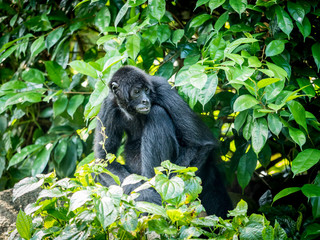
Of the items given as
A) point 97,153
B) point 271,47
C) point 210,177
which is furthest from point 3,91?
point 271,47

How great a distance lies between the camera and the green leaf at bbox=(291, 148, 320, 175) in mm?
4348

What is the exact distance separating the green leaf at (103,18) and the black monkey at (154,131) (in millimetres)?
848

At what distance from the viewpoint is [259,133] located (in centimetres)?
431

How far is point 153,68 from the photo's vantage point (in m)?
6.27

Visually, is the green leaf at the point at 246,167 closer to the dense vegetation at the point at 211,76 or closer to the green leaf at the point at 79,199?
the dense vegetation at the point at 211,76

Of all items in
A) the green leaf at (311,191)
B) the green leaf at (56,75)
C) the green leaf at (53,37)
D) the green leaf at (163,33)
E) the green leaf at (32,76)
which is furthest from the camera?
the green leaf at (53,37)

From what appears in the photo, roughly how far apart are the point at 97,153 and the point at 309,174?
9.75ft

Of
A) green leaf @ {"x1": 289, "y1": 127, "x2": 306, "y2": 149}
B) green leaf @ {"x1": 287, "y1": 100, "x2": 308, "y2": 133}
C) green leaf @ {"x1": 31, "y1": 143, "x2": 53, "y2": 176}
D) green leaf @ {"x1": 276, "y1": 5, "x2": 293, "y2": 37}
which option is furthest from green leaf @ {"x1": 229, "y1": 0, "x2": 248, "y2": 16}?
green leaf @ {"x1": 31, "y1": 143, "x2": 53, "y2": 176}

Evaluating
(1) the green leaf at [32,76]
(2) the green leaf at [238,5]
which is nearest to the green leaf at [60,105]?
(1) the green leaf at [32,76]

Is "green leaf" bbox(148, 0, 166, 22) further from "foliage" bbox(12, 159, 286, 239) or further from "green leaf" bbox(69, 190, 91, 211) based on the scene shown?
"green leaf" bbox(69, 190, 91, 211)

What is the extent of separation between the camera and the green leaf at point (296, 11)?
4855 mm

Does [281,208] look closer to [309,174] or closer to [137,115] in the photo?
[309,174]

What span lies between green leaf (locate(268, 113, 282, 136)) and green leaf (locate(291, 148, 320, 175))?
47cm

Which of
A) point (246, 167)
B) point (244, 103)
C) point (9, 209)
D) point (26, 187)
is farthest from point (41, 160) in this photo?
point (244, 103)
